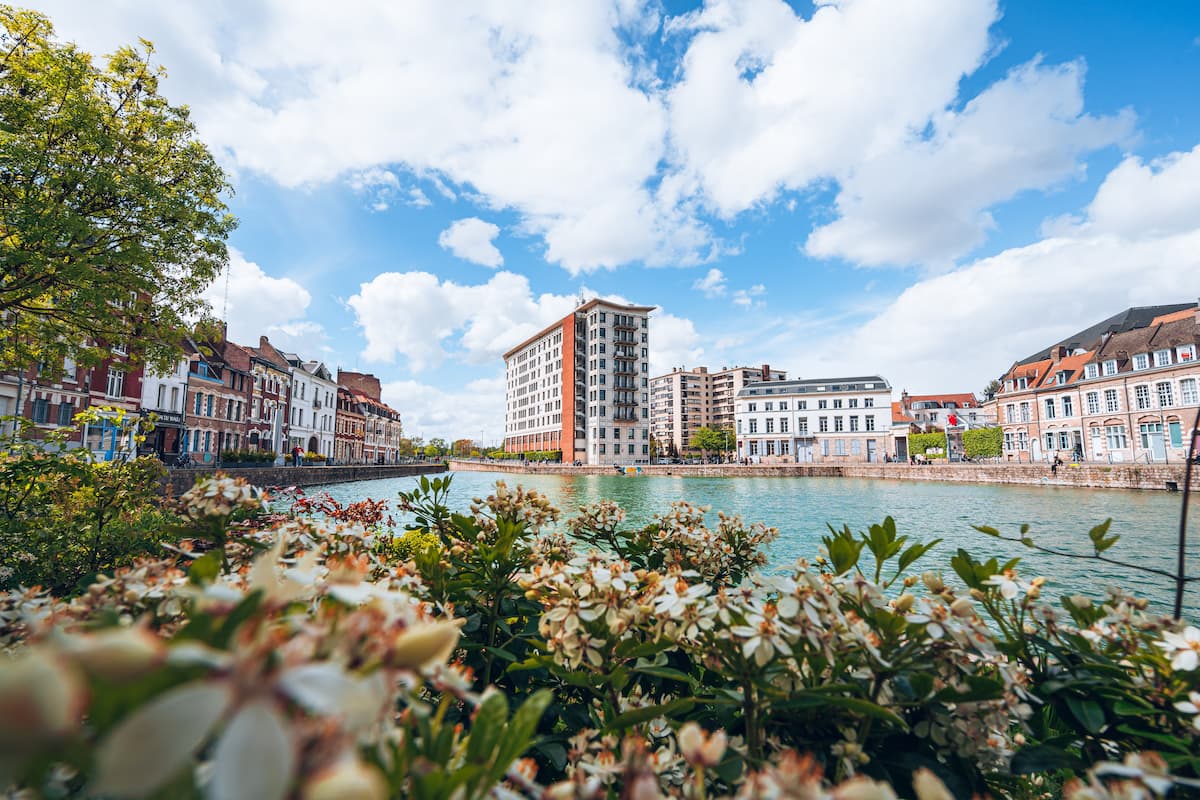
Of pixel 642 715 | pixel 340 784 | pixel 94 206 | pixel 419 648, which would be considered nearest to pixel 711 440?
pixel 94 206

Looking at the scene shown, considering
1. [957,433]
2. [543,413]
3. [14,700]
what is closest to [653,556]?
[14,700]

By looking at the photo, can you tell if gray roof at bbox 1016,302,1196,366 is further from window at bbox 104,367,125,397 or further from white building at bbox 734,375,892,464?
window at bbox 104,367,125,397

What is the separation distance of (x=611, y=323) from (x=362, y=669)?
63677 mm

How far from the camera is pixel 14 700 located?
0.38 meters

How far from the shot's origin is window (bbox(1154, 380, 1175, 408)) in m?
34.3

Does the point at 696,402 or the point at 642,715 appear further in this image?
the point at 696,402

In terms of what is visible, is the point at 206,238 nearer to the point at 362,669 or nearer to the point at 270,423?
the point at 362,669

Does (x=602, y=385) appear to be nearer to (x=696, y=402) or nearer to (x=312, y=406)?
(x=312, y=406)

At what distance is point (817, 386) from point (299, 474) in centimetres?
5751

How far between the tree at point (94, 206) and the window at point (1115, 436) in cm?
5469

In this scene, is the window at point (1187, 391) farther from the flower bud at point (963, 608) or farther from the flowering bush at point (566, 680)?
the flower bud at point (963, 608)

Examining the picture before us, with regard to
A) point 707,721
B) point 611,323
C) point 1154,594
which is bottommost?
A: point 1154,594

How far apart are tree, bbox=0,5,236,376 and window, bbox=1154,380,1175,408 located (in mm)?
52983

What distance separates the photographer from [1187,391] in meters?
33.4
